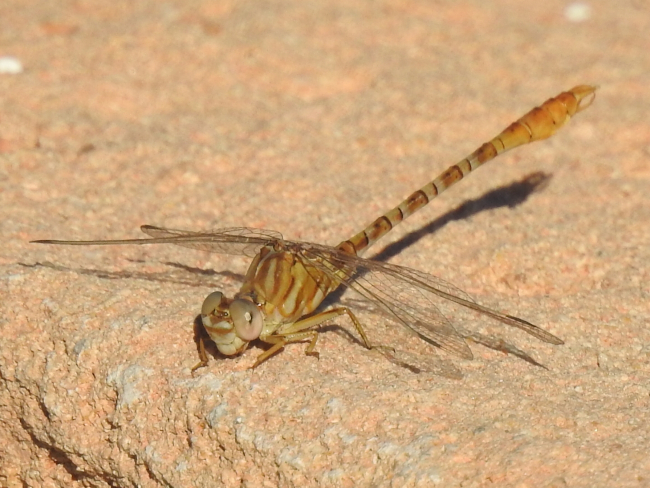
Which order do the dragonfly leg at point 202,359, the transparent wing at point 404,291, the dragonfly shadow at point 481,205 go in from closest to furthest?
the dragonfly leg at point 202,359 → the transparent wing at point 404,291 → the dragonfly shadow at point 481,205

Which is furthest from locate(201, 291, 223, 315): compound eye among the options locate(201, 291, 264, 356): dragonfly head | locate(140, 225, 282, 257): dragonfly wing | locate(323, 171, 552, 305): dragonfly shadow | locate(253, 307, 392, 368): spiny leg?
locate(323, 171, 552, 305): dragonfly shadow

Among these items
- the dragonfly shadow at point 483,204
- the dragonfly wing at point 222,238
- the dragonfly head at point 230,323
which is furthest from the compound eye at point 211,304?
the dragonfly shadow at point 483,204

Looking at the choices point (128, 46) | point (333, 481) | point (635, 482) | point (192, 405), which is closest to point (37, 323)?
point (192, 405)

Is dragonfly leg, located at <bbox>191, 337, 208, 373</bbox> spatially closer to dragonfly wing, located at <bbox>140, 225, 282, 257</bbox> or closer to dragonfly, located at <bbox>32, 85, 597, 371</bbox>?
dragonfly, located at <bbox>32, 85, 597, 371</bbox>

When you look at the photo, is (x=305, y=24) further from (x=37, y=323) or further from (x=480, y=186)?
(x=37, y=323)

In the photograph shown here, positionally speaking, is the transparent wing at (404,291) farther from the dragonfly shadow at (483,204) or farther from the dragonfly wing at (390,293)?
the dragonfly shadow at (483,204)

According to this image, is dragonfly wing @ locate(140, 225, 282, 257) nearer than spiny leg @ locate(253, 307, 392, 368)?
No

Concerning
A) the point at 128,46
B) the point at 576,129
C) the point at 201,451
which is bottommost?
the point at 201,451
